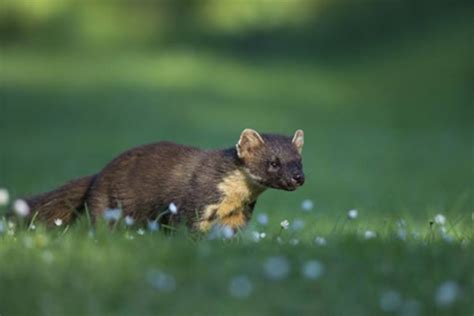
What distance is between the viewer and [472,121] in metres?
29.6

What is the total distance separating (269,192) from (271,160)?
948 centimetres

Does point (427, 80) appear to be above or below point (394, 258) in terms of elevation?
below

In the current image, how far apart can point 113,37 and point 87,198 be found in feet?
101

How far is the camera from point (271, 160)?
10000mm

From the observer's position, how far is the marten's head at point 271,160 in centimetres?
985

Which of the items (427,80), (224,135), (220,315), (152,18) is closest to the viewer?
(220,315)

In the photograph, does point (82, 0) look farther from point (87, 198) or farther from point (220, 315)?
point (220, 315)

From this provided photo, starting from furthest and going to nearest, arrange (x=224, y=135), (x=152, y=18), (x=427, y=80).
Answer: (x=152, y=18), (x=427, y=80), (x=224, y=135)

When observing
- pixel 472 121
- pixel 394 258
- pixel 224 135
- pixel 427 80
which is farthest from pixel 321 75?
pixel 394 258

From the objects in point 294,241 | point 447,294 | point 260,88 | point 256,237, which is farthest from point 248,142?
point 260,88

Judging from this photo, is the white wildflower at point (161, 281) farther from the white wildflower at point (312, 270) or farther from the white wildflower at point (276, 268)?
the white wildflower at point (312, 270)

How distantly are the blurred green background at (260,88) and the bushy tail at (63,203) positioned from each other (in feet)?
13.8

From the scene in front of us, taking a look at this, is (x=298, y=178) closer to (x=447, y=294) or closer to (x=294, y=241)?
(x=294, y=241)

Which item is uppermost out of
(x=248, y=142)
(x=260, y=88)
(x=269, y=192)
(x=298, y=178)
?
(x=248, y=142)
